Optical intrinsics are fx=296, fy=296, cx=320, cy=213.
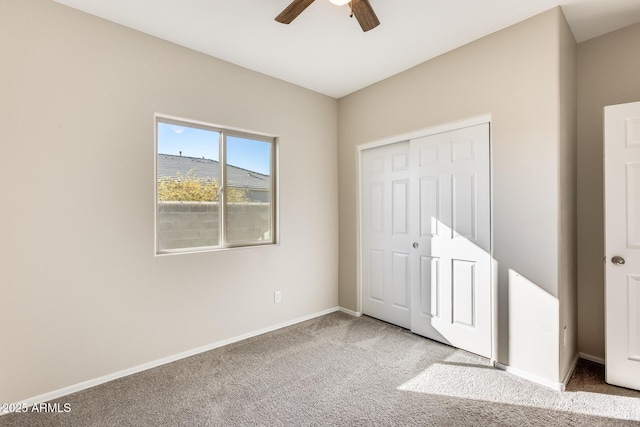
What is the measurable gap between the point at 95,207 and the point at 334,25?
2.34m

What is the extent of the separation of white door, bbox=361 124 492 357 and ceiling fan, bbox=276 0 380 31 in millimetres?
1365

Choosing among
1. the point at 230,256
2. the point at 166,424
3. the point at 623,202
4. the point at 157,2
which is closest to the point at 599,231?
the point at 623,202

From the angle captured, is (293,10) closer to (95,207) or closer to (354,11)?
(354,11)

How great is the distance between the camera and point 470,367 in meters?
2.44

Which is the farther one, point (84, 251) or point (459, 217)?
point (459, 217)

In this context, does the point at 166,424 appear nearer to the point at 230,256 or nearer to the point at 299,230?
the point at 230,256

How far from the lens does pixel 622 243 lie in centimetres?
212

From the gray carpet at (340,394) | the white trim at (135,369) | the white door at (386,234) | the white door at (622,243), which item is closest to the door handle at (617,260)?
the white door at (622,243)

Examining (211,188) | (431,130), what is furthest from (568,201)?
(211,188)

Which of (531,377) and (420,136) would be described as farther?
(420,136)

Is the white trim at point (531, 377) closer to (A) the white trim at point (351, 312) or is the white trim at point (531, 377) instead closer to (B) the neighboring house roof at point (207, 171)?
(A) the white trim at point (351, 312)

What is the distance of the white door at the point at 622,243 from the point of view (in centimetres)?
207

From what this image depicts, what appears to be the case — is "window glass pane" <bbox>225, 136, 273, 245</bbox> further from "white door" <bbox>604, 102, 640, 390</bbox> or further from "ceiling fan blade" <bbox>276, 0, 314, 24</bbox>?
"white door" <bbox>604, 102, 640, 390</bbox>

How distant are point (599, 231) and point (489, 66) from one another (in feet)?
5.44
